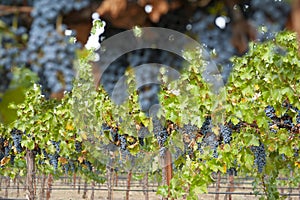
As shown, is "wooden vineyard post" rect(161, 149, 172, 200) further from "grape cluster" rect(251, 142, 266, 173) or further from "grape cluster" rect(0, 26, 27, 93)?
"grape cluster" rect(0, 26, 27, 93)

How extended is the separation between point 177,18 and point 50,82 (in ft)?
1.26

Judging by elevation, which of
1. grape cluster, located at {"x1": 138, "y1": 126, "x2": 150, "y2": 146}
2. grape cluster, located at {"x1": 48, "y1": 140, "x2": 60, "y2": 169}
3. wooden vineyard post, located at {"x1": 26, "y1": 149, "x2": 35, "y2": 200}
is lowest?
wooden vineyard post, located at {"x1": 26, "y1": 149, "x2": 35, "y2": 200}

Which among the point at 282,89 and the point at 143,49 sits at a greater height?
the point at 282,89

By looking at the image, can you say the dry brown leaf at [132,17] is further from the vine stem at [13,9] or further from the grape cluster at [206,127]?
the grape cluster at [206,127]

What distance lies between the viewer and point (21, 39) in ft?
3.36

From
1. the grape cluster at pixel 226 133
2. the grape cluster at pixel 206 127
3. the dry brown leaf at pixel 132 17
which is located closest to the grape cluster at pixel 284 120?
the grape cluster at pixel 226 133

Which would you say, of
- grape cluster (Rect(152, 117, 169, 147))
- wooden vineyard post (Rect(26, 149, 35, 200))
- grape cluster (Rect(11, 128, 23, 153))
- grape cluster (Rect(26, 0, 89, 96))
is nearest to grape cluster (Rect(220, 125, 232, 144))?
→ grape cluster (Rect(152, 117, 169, 147))

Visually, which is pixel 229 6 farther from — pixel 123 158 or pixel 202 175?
pixel 123 158

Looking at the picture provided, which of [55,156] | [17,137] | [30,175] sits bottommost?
[30,175]

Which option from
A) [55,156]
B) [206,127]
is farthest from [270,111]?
[55,156]

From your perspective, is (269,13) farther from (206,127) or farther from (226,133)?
(206,127)

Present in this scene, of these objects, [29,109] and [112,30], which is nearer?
Answer: [112,30]

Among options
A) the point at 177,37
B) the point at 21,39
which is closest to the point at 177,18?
the point at 177,37

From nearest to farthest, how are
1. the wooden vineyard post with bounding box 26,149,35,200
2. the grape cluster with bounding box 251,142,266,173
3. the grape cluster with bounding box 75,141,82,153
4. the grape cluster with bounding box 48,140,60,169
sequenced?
the grape cluster with bounding box 251,142,266,173 → the wooden vineyard post with bounding box 26,149,35,200 → the grape cluster with bounding box 48,140,60,169 → the grape cluster with bounding box 75,141,82,153
